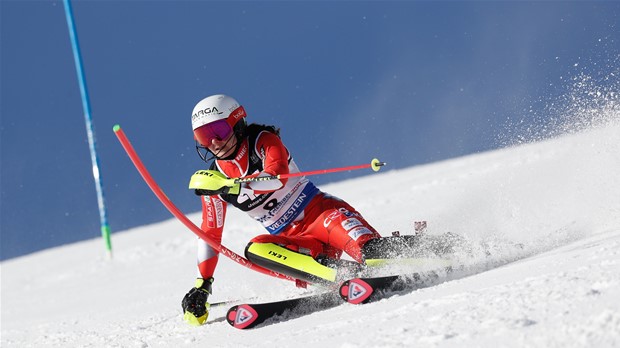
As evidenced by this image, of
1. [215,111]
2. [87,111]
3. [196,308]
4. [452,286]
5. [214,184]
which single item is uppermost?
[87,111]

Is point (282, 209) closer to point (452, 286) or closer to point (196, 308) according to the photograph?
point (196, 308)

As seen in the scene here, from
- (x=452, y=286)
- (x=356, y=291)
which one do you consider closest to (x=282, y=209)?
(x=356, y=291)

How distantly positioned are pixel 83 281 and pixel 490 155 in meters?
7.75

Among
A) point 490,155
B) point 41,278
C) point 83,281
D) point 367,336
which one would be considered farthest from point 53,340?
point 490,155

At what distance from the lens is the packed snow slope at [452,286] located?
2.87 metres

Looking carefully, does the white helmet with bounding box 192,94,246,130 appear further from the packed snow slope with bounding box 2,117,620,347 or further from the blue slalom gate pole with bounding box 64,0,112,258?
the blue slalom gate pole with bounding box 64,0,112,258

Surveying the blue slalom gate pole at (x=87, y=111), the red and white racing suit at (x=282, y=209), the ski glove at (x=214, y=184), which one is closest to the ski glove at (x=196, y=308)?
the red and white racing suit at (x=282, y=209)

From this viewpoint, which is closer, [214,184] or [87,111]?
[214,184]

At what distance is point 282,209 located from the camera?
516 cm

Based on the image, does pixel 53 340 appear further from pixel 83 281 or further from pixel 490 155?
pixel 490 155

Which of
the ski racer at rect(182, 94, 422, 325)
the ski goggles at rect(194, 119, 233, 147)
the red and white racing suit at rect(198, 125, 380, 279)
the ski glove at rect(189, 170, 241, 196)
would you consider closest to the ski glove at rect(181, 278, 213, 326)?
the ski racer at rect(182, 94, 422, 325)

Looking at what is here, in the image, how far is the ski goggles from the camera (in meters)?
4.86

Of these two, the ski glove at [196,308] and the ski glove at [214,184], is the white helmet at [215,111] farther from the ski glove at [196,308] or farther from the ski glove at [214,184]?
the ski glove at [196,308]

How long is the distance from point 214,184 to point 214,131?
0.45m
